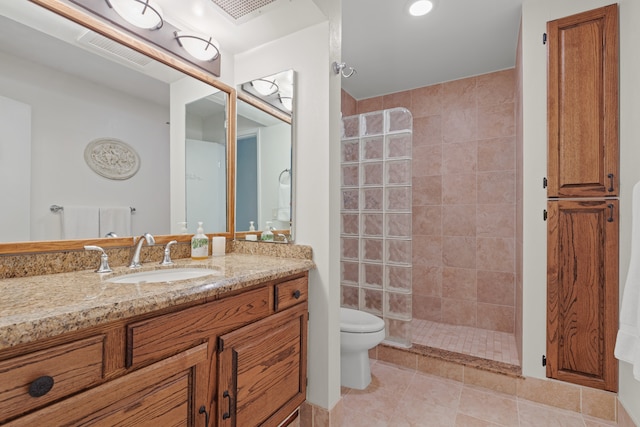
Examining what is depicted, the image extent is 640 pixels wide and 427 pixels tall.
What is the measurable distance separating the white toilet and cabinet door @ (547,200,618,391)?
1.02m

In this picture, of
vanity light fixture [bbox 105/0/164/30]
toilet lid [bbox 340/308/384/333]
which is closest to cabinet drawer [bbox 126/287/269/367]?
toilet lid [bbox 340/308/384/333]

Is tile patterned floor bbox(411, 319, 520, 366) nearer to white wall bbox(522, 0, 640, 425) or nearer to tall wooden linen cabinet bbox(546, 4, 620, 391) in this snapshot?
white wall bbox(522, 0, 640, 425)

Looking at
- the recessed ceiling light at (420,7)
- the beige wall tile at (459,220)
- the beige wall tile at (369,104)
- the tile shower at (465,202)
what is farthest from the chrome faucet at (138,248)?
the beige wall tile at (369,104)

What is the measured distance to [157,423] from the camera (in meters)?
0.84

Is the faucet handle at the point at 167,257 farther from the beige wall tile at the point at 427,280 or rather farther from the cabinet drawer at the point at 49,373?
the beige wall tile at the point at 427,280

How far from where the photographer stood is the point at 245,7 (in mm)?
1472

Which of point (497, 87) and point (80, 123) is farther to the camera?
point (497, 87)

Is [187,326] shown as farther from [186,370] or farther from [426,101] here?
[426,101]

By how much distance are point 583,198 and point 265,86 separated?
75.6 inches

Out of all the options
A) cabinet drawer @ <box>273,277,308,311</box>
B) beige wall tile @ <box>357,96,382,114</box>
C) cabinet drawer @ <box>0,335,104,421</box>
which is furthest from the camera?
beige wall tile @ <box>357,96,382,114</box>

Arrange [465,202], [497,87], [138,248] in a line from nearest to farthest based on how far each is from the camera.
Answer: [138,248] < [497,87] < [465,202]

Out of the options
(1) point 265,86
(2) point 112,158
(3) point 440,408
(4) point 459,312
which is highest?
(1) point 265,86

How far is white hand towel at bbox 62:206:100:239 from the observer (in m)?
1.17

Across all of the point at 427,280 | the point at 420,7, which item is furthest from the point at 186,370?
the point at 427,280
